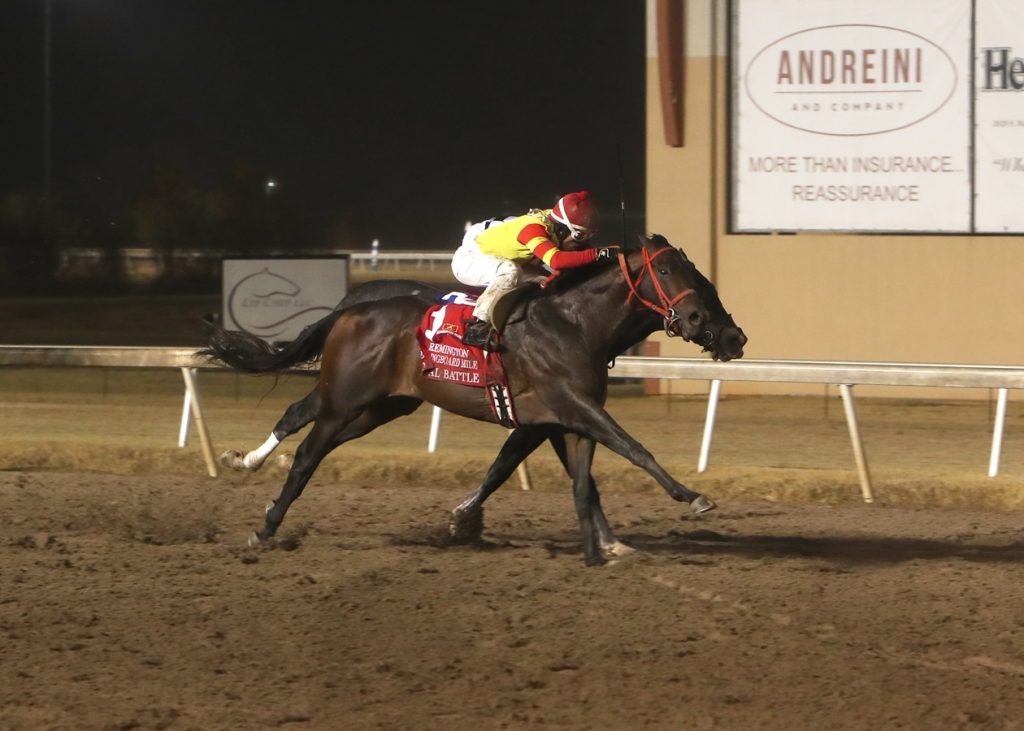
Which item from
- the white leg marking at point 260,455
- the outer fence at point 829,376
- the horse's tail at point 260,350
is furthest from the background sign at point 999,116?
the white leg marking at point 260,455

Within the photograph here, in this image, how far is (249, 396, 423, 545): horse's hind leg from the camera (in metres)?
8.04

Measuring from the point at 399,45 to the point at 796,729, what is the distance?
50204mm

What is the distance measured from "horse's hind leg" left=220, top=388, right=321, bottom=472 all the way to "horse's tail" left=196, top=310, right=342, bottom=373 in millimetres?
310

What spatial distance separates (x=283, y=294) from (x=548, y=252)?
310 inches

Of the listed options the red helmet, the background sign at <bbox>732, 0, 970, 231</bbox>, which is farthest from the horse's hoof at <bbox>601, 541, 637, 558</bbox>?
the background sign at <bbox>732, 0, 970, 231</bbox>

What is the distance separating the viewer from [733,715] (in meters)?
5.01

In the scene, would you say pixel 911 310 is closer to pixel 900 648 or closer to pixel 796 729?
pixel 900 648

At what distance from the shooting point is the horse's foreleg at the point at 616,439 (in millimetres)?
7074

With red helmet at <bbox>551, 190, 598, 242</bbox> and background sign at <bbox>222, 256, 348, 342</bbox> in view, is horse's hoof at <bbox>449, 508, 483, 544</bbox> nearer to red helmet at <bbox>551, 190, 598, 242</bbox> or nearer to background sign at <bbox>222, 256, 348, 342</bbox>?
red helmet at <bbox>551, 190, 598, 242</bbox>

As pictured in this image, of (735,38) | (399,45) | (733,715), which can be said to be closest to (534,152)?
(399,45)

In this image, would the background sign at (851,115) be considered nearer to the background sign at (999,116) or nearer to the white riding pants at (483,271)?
the background sign at (999,116)

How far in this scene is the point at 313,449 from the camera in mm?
8102

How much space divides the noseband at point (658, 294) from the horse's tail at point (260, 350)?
193 centimetres

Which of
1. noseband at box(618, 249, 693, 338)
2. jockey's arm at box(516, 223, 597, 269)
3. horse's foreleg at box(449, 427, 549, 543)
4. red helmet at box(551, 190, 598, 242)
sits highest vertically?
red helmet at box(551, 190, 598, 242)
